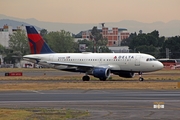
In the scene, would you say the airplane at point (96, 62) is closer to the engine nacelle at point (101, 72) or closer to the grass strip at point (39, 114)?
the engine nacelle at point (101, 72)

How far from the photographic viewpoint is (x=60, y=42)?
18325cm

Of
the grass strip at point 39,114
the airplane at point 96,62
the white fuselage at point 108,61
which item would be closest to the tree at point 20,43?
the airplane at point 96,62

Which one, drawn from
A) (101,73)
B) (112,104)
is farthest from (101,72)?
(112,104)

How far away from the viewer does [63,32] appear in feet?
627

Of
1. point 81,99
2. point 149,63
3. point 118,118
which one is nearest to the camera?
point 118,118

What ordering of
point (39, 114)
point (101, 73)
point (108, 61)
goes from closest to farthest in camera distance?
point (39, 114) < point (101, 73) < point (108, 61)

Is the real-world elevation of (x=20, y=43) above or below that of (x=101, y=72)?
above

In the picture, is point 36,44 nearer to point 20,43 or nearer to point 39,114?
point 39,114

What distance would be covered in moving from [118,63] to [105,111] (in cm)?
3846

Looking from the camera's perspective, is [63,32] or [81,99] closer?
[81,99]

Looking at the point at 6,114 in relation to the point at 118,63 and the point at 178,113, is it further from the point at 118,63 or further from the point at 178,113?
the point at 118,63

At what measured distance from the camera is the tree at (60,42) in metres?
179

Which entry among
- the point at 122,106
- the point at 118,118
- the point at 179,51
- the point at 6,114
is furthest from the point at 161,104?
the point at 179,51

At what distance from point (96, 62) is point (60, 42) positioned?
114 meters
